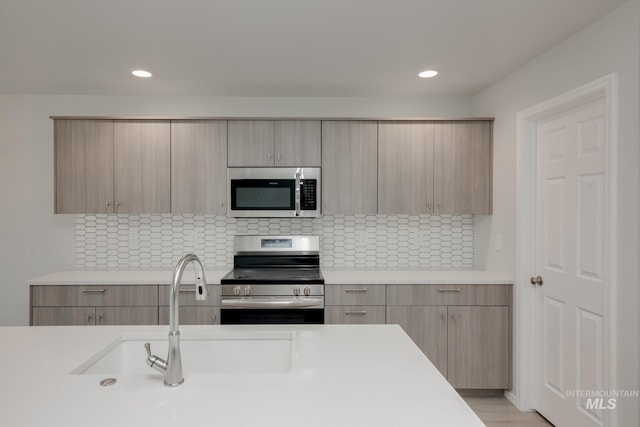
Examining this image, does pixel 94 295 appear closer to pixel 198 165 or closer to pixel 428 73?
pixel 198 165

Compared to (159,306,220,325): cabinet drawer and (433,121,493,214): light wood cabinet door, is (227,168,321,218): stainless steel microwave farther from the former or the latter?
(433,121,493,214): light wood cabinet door

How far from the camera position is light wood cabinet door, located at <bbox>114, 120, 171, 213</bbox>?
3209mm

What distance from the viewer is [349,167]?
10.7 feet

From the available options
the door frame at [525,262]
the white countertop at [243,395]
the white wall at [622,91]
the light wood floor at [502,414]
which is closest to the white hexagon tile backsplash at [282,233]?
the door frame at [525,262]

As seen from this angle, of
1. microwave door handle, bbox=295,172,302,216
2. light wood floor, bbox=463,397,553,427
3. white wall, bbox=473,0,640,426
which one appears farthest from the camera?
microwave door handle, bbox=295,172,302,216

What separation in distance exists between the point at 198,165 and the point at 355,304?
5.66 ft

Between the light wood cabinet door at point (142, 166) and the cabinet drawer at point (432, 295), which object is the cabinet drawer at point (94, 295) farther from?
the cabinet drawer at point (432, 295)

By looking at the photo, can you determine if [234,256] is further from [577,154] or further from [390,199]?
[577,154]

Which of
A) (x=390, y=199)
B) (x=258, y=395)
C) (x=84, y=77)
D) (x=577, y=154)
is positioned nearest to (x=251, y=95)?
(x=84, y=77)

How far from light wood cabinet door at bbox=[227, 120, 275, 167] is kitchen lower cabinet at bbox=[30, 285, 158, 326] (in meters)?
1.24

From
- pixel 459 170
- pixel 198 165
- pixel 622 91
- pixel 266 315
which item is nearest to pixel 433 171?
pixel 459 170

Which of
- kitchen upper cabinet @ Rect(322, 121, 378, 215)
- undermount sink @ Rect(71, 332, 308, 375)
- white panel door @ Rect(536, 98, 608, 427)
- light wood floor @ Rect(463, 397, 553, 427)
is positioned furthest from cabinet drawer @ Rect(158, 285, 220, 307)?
white panel door @ Rect(536, 98, 608, 427)

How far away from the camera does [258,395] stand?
1.12 metres

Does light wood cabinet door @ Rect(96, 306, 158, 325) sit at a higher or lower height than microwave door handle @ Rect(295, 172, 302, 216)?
lower
